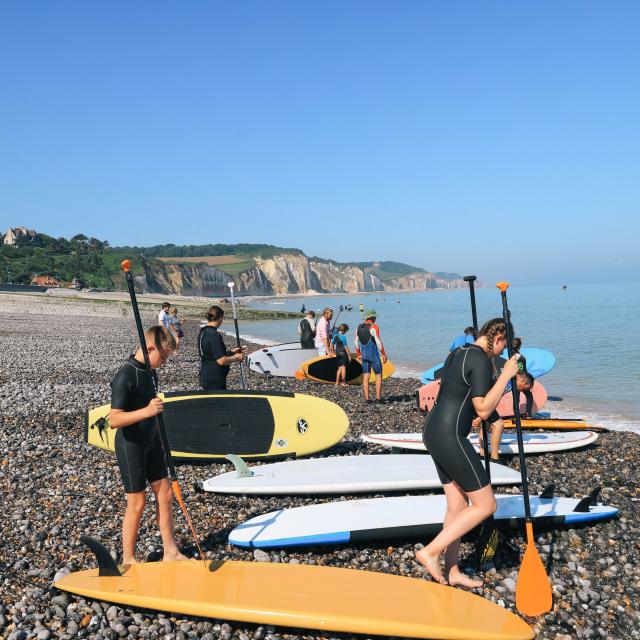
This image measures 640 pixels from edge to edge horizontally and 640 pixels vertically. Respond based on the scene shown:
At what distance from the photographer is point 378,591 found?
13.7 feet

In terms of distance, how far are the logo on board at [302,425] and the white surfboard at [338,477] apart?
0.85 meters

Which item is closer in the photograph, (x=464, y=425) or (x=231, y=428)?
(x=464, y=425)

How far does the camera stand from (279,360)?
17109mm

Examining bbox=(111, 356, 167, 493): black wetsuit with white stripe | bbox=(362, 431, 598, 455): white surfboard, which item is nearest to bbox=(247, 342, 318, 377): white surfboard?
bbox=(362, 431, 598, 455): white surfboard

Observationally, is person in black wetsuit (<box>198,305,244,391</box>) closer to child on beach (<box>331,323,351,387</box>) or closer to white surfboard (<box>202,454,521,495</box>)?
white surfboard (<box>202,454,521,495</box>)

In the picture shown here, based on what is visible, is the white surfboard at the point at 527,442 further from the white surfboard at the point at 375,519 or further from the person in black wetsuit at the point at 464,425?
the person in black wetsuit at the point at 464,425

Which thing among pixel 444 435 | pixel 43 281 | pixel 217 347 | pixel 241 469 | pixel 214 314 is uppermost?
pixel 43 281

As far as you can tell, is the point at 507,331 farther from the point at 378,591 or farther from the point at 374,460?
the point at 374,460

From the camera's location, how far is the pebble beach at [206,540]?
4016mm

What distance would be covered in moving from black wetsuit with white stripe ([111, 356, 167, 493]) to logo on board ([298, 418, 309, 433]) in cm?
Answer: 379

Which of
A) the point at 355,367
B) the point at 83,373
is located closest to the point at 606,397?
the point at 355,367

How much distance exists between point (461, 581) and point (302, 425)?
3.97 m

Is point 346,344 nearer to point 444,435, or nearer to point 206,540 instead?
point 206,540

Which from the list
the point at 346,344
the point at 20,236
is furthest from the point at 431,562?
the point at 20,236
